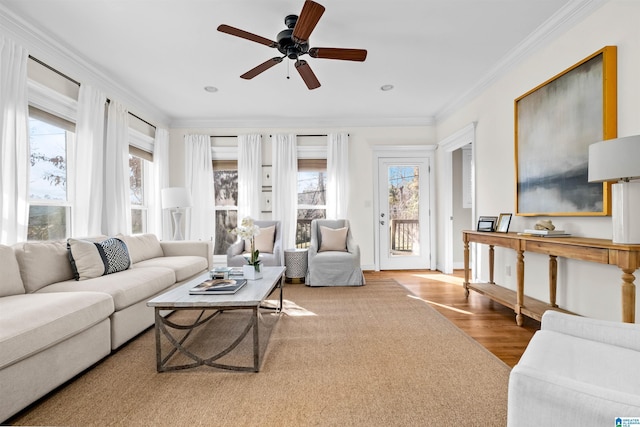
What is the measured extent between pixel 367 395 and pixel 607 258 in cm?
164

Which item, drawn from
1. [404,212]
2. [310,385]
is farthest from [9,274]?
[404,212]

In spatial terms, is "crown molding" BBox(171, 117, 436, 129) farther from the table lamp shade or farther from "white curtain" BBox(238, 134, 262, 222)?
the table lamp shade

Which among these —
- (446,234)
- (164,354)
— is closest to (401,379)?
(164,354)

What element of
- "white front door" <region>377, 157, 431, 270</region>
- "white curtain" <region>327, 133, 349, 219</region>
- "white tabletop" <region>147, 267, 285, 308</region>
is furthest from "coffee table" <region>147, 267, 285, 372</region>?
"white front door" <region>377, 157, 431, 270</region>

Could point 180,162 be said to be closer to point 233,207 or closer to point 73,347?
point 233,207

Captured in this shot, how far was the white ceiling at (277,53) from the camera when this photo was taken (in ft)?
8.29

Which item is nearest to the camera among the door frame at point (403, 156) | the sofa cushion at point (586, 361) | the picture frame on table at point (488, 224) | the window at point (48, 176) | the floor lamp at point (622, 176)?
the sofa cushion at point (586, 361)

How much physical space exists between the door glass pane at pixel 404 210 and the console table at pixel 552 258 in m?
1.88

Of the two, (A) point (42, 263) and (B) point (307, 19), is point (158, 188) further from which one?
(B) point (307, 19)

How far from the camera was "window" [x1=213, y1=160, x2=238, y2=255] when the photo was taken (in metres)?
5.53

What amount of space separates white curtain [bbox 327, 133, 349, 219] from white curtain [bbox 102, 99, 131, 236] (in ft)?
9.54

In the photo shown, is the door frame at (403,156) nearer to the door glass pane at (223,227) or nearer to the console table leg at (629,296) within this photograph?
the door glass pane at (223,227)

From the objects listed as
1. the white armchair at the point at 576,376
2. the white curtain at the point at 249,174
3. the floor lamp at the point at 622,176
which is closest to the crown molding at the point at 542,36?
the floor lamp at the point at 622,176

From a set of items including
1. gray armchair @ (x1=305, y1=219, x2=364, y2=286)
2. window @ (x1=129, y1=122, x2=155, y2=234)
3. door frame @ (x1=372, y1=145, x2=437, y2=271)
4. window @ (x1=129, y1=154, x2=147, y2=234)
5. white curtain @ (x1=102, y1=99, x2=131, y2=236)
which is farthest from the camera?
door frame @ (x1=372, y1=145, x2=437, y2=271)
